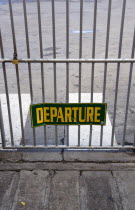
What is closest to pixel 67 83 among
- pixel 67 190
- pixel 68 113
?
pixel 68 113

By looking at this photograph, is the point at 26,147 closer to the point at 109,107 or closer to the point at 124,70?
the point at 109,107

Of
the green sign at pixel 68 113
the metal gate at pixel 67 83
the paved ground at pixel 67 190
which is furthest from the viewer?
the green sign at pixel 68 113

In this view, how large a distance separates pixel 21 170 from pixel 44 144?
22.2 inches

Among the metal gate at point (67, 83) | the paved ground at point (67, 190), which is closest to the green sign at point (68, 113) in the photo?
the metal gate at point (67, 83)

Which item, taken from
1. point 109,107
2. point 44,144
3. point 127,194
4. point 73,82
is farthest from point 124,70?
point 127,194

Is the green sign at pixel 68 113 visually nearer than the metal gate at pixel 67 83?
No

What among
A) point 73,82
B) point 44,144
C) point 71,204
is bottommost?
point 71,204

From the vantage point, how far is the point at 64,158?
3.49 m

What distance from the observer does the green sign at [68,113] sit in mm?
3227

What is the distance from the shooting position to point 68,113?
3.28 meters

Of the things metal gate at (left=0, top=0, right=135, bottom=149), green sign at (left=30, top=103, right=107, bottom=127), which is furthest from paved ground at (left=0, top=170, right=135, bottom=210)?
green sign at (left=30, top=103, right=107, bottom=127)

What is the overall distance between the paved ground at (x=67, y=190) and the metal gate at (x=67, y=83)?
0.45 m

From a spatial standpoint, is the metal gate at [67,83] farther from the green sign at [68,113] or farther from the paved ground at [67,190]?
the paved ground at [67,190]

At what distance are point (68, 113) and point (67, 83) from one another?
0.39 meters
